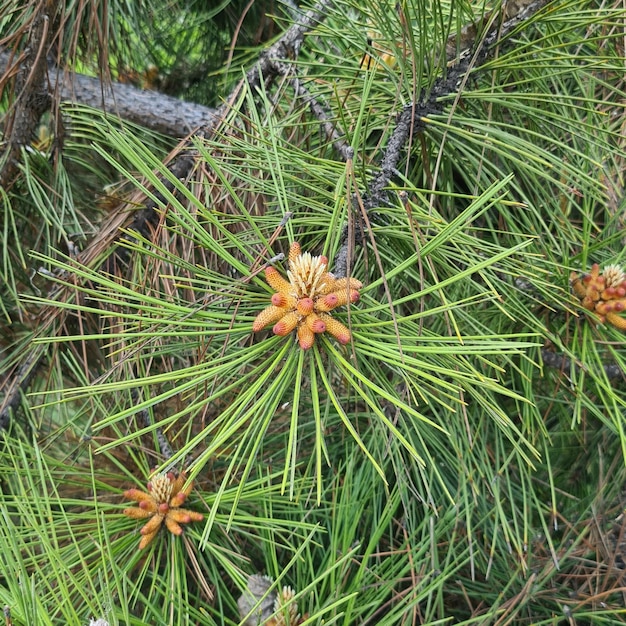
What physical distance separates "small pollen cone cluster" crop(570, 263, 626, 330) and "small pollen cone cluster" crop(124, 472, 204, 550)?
470mm

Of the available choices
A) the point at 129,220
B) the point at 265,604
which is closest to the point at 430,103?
the point at 129,220

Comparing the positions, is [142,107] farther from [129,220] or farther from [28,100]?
[129,220]

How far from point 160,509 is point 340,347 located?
28cm

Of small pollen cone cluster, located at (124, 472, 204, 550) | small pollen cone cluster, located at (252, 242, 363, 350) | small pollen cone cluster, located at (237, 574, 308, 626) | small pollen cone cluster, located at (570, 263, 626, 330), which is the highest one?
small pollen cone cluster, located at (252, 242, 363, 350)

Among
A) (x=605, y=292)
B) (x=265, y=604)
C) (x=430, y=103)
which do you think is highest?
(x=430, y=103)

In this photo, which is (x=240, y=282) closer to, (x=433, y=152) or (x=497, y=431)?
(x=433, y=152)

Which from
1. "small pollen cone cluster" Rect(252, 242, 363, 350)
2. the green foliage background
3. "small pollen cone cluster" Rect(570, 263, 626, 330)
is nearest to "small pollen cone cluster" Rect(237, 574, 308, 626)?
the green foliage background

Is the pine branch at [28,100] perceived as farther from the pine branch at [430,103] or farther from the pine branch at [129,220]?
the pine branch at [430,103]

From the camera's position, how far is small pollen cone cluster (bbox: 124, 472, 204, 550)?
604 mm

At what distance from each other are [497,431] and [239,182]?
454 mm

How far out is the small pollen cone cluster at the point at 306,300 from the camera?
17.3 inches

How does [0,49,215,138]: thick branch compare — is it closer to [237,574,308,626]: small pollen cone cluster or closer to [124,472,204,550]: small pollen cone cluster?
[124,472,204,550]: small pollen cone cluster

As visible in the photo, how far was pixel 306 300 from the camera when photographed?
0.44 m

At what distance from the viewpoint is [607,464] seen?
3.05ft
